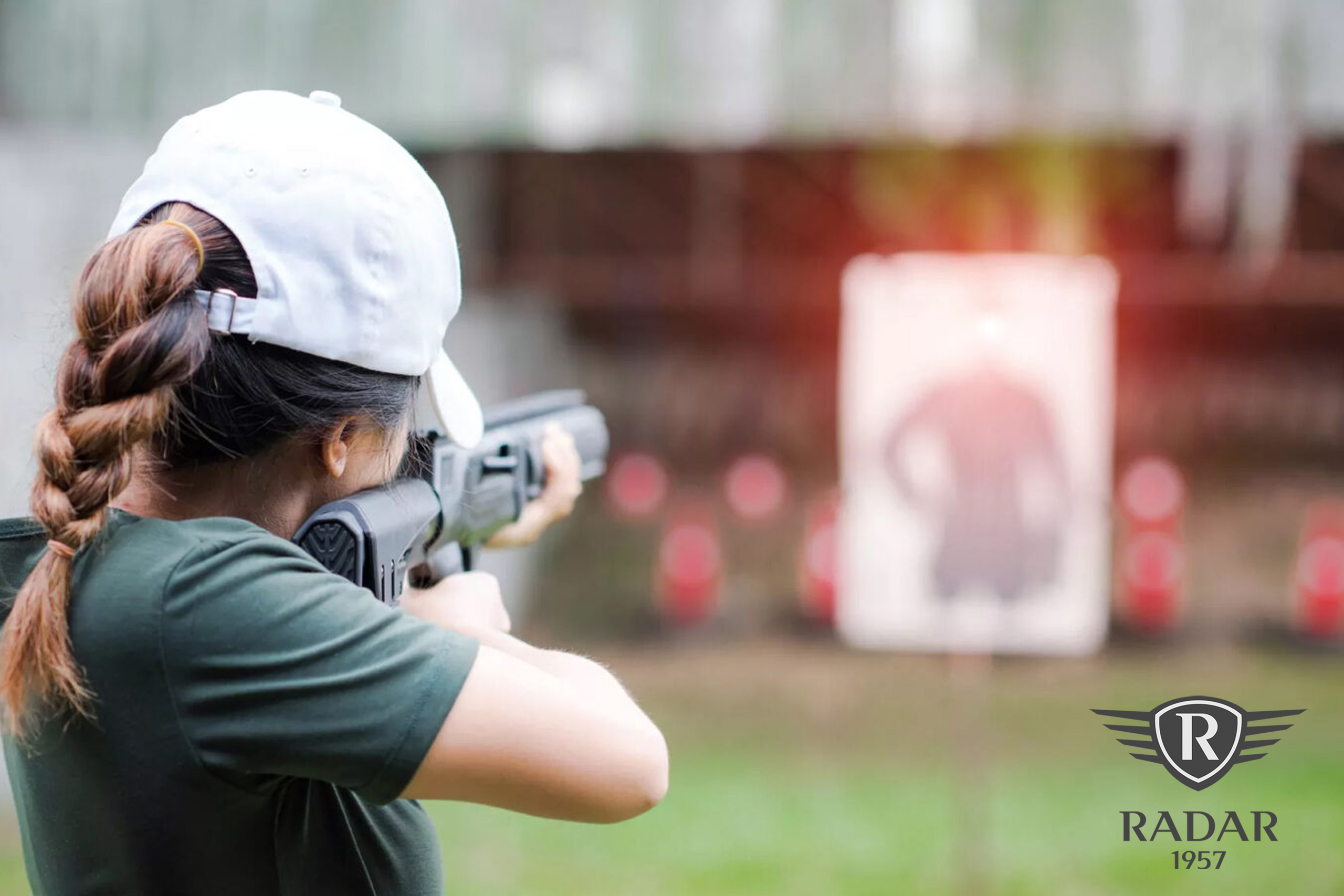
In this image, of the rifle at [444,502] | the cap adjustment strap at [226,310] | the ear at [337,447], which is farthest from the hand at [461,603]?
the cap adjustment strap at [226,310]

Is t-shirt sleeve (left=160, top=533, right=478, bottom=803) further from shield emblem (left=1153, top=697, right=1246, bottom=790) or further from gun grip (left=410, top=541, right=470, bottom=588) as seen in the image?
shield emblem (left=1153, top=697, right=1246, bottom=790)

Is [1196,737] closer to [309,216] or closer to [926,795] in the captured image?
[309,216]

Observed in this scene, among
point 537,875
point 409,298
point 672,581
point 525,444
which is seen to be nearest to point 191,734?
point 409,298

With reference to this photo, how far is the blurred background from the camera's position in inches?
134

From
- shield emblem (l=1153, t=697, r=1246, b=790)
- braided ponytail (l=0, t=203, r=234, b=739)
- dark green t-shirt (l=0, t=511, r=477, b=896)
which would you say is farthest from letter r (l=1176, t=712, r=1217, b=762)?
braided ponytail (l=0, t=203, r=234, b=739)

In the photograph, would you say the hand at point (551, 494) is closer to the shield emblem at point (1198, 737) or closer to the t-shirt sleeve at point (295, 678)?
the t-shirt sleeve at point (295, 678)

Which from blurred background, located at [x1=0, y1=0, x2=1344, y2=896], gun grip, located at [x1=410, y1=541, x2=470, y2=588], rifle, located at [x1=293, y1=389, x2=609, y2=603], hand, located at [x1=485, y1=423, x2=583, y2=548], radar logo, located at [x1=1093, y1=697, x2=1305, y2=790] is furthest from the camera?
blurred background, located at [x1=0, y1=0, x2=1344, y2=896]

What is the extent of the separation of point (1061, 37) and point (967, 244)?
2.05 metres

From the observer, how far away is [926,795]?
3.78m

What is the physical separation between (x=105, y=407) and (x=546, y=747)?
26 cm

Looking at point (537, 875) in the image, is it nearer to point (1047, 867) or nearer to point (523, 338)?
point (1047, 867)

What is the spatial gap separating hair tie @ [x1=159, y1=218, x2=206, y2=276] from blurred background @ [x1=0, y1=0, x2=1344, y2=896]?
0.20 metres

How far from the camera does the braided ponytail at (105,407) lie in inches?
23.8

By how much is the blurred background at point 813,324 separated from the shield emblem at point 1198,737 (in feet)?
3.74
